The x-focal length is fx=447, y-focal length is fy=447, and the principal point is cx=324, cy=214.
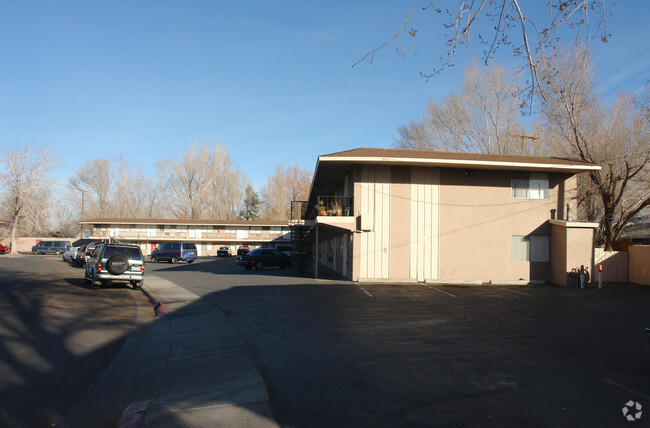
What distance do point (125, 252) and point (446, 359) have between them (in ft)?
49.5

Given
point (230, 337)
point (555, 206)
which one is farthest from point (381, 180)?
point (230, 337)

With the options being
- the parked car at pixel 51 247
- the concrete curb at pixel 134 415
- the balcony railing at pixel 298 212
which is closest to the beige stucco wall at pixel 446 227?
the balcony railing at pixel 298 212

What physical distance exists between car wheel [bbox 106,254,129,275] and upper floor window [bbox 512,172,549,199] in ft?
57.4

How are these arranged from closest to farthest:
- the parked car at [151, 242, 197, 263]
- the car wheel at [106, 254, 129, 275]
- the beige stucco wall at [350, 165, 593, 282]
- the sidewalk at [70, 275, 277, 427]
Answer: the sidewalk at [70, 275, 277, 427] < the car wheel at [106, 254, 129, 275] < the beige stucco wall at [350, 165, 593, 282] < the parked car at [151, 242, 197, 263]

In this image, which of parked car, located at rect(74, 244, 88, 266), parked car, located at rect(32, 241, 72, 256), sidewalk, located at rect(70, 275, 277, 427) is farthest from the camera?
parked car, located at rect(32, 241, 72, 256)

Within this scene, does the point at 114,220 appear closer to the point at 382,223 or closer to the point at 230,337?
the point at 382,223

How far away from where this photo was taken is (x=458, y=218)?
20.9m

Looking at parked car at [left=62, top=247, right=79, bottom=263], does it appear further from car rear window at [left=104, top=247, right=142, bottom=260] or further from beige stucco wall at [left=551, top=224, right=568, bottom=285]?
beige stucco wall at [left=551, top=224, right=568, bottom=285]

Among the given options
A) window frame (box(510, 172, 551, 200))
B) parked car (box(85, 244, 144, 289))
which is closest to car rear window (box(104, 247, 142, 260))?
parked car (box(85, 244, 144, 289))

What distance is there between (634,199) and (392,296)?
1844cm

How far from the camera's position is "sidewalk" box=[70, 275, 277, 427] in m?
4.84

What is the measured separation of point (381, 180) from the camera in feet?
67.3

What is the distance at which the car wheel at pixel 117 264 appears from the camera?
17219mm

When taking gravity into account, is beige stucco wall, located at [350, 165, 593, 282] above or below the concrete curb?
above
